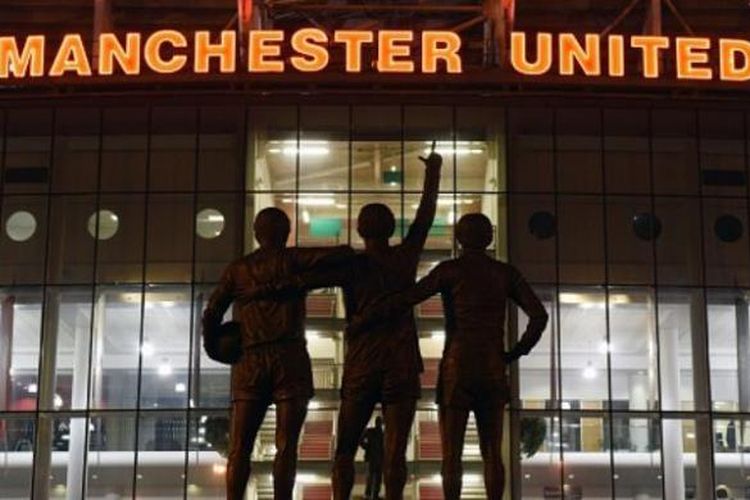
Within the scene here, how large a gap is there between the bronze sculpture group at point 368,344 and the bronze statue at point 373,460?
23.3 feet

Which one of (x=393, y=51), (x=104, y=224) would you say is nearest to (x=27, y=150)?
(x=104, y=224)

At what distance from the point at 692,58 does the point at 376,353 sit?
68.4 feet

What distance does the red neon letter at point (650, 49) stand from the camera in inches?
1236

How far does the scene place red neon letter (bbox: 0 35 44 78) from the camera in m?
31.3

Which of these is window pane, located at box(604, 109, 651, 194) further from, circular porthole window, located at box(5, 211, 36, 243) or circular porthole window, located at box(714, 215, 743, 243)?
circular porthole window, located at box(5, 211, 36, 243)

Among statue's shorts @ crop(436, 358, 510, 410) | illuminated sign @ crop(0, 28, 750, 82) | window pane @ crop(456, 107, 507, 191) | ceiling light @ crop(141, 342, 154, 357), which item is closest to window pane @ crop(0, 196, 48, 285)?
ceiling light @ crop(141, 342, 154, 357)

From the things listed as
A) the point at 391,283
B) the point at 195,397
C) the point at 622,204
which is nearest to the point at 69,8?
the point at 195,397

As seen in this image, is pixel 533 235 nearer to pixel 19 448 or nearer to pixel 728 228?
pixel 728 228

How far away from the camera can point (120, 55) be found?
3141 cm

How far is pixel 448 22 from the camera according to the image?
39.6 m

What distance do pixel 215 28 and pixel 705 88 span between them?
12339mm

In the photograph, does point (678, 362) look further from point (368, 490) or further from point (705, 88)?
point (368, 490)

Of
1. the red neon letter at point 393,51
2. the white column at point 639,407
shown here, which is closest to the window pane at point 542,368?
the white column at point 639,407

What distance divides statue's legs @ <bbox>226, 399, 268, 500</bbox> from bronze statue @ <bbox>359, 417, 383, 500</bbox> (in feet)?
23.9
